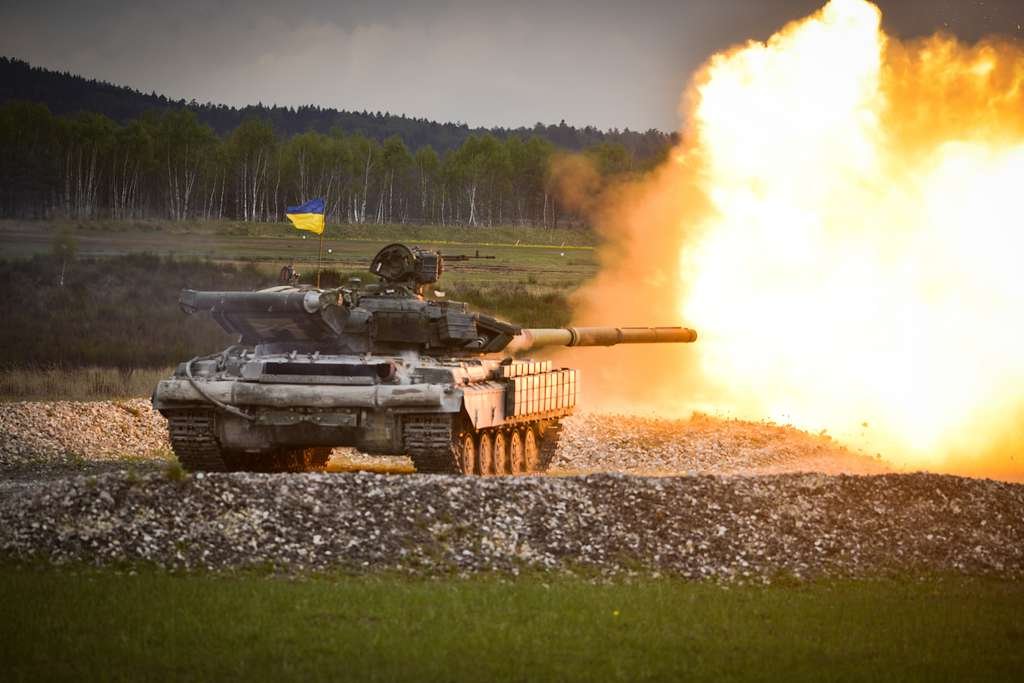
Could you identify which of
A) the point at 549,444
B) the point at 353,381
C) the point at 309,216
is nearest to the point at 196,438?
the point at 353,381

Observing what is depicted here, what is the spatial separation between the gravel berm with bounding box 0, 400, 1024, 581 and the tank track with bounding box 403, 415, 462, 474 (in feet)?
11.2

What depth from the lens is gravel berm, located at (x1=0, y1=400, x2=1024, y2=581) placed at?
680 inches

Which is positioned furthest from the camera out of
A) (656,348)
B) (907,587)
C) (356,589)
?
(656,348)

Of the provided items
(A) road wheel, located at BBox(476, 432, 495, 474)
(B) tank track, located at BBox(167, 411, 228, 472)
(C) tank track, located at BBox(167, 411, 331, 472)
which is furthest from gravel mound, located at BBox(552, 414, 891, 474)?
(B) tank track, located at BBox(167, 411, 228, 472)

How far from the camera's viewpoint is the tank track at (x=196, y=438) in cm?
2420

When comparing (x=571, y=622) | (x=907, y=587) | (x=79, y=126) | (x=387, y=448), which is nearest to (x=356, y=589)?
(x=571, y=622)

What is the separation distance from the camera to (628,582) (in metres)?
16.9

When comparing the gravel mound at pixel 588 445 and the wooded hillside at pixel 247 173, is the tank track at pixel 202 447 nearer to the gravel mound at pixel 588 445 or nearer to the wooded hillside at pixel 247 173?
the gravel mound at pixel 588 445

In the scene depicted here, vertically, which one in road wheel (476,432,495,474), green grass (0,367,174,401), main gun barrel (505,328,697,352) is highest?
main gun barrel (505,328,697,352)

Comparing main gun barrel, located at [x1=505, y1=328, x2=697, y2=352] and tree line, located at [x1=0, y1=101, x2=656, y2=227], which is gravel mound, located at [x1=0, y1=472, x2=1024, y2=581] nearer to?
main gun barrel, located at [x1=505, y1=328, x2=697, y2=352]

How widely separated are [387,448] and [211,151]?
100642 millimetres

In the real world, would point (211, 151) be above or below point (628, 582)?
above

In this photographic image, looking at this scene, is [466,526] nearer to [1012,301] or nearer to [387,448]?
[387,448]

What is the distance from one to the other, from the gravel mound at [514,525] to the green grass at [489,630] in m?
0.65
